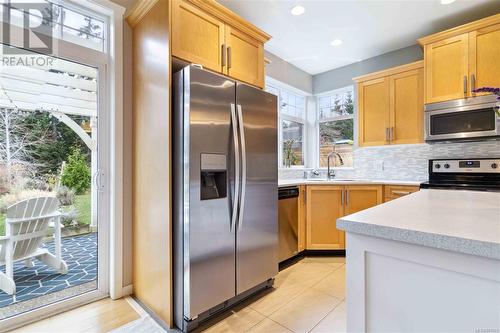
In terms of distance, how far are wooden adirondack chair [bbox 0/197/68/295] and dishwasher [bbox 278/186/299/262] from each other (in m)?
2.00

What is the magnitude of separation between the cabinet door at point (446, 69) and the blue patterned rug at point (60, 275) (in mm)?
3817

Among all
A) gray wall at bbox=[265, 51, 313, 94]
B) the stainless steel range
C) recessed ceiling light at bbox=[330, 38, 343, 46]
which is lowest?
the stainless steel range

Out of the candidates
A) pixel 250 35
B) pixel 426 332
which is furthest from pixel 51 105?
pixel 426 332

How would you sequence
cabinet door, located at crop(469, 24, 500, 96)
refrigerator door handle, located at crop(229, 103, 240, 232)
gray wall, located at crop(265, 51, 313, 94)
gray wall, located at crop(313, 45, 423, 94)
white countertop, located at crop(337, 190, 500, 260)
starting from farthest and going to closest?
gray wall, located at crop(265, 51, 313, 94)
gray wall, located at crop(313, 45, 423, 94)
cabinet door, located at crop(469, 24, 500, 96)
refrigerator door handle, located at crop(229, 103, 240, 232)
white countertop, located at crop(337, 190, 500, 260)

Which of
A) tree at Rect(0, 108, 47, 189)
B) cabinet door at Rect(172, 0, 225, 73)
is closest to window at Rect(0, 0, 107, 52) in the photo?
tree at Rect(0, 108, 47, 189)

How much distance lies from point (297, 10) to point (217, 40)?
1128 millimetres

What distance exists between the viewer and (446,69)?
2.76 m

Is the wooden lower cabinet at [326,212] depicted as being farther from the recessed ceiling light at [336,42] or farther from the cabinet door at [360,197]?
the recessed ceiling light at [336,42]

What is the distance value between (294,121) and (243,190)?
8.24 ft

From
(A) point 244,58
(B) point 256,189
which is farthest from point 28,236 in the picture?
(A) point 244,58

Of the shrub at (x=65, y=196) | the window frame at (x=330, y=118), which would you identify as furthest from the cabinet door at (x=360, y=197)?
the shrub at (x=65, y=196)

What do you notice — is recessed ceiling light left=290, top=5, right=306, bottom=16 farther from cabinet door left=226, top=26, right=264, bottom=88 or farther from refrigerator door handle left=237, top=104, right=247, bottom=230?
refrigerator door handle left=237, top=104, right=247, bottom=230

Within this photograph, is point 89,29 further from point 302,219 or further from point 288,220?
point 302,219

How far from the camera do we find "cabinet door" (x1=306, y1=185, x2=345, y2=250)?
309 cm
